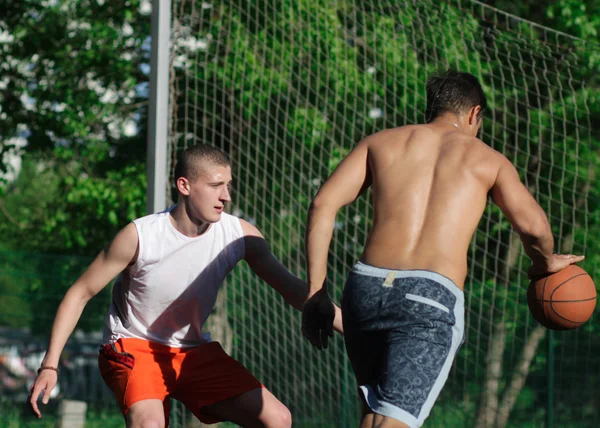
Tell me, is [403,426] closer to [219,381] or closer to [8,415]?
[219,381]

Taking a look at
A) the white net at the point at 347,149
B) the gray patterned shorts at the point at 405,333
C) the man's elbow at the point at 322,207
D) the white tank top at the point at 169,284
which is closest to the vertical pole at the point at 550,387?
the white net at the point at 347,149

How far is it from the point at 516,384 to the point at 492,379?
240 millimetres

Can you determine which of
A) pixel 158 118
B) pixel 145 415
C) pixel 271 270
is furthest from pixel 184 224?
pixel 158 118

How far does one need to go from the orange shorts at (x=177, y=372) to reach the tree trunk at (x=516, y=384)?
494 centimetres

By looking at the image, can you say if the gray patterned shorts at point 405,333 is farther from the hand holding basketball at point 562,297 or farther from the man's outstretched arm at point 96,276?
the man's outstretched arm at point 96,276

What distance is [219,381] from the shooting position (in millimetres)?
4477

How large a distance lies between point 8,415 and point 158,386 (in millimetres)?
6017

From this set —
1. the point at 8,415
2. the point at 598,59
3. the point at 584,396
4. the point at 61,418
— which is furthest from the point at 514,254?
the point at 8,415

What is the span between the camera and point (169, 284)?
4.45 meters

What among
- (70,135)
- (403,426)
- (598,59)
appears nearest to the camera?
(403,426)

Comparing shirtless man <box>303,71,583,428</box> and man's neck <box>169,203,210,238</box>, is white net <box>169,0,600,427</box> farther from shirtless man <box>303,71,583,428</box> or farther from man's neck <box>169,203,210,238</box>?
shirtless man <box>303,71,583,428</box>

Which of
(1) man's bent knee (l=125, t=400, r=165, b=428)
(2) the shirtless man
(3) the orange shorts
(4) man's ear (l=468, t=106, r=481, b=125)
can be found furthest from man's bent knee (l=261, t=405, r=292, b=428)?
(4) man's ear (l=468, t=106, r=481, b=125)

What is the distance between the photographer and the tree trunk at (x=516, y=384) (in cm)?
875

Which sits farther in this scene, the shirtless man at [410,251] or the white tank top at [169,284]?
the white tank top at [169,284]
